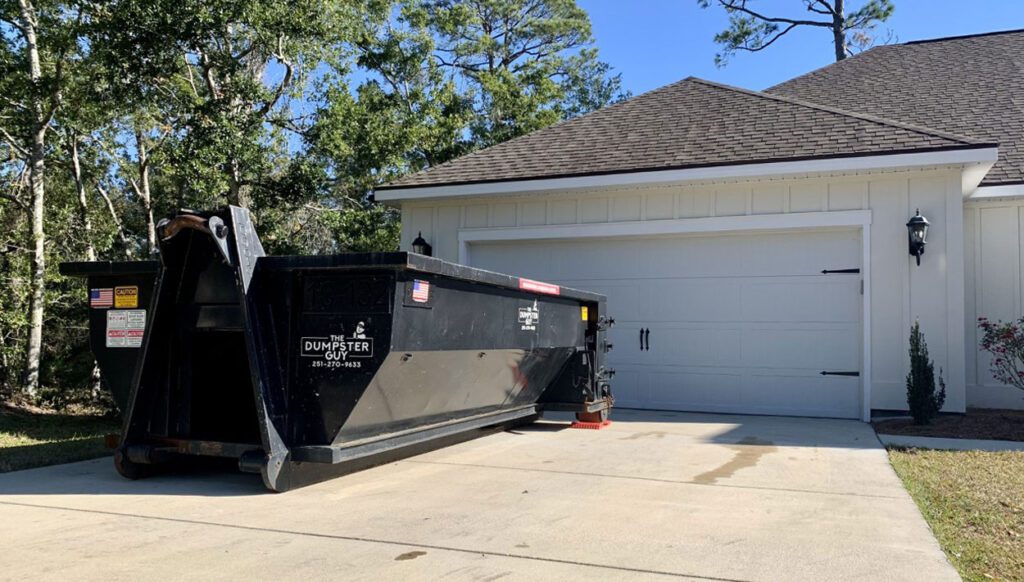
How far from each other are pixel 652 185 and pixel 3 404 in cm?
932

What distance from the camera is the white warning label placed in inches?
226

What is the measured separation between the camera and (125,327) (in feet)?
18.9

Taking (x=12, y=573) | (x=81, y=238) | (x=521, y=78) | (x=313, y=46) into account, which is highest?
(x=521, y=78)

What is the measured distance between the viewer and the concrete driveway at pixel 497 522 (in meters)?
3.70

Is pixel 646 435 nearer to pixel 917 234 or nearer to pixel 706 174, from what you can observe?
pixel 706 174

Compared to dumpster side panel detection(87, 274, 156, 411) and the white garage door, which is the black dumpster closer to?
dumpster side panel detection(87, 274, 156, 411)

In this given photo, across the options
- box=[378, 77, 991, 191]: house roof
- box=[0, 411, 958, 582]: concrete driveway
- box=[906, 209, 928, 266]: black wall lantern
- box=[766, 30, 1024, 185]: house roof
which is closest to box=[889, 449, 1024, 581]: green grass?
box=[0, 411, 958, 582]: concrete driveway

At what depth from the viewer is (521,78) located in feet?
80.4

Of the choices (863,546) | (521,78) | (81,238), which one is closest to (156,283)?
(863,546)

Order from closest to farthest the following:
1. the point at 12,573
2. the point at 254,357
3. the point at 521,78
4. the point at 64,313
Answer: the point at 12,573, the point at 254,357, the point at 64,313, the point at 521,78

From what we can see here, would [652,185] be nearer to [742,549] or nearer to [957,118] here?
[957,118]

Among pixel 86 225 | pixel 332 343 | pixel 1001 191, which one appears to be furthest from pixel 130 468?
pixel 1001 191

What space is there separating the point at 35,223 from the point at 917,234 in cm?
1201

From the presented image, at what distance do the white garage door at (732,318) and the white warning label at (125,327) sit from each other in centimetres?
646
